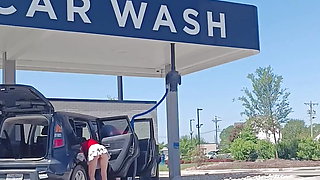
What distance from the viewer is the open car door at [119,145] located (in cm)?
1002

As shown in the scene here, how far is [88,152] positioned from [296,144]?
109ft

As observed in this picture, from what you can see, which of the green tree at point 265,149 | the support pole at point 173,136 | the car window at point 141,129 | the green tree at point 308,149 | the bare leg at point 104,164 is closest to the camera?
the bare leg at point 104,164

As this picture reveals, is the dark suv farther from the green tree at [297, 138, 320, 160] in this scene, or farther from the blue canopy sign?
the green tree at [297, 138, 320, 160]

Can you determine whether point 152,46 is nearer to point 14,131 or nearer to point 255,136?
point 14,131

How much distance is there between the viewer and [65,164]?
8.48 m

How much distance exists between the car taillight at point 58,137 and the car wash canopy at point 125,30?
11.7 ft

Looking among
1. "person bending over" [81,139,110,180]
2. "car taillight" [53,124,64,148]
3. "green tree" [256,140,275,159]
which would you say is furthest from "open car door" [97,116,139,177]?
"green tree" [256,140,275,159]

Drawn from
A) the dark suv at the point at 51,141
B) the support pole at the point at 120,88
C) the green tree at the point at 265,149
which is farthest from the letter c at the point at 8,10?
the green tree at the point at 265,149

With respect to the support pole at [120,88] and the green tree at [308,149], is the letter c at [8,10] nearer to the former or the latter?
the support pole at [120,88]

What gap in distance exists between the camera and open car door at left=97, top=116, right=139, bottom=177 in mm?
10023

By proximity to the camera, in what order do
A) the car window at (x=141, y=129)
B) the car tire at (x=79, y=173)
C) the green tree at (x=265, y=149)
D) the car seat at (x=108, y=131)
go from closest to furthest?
1. the car tire at (x=79, y=173)
2. the car seat at (x=108, y=131)
3. the car window at (x=141, y=129)
4. the green tree at (x=265, y=149)

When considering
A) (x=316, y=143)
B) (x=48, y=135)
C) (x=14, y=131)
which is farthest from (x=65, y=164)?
(x=316, y=143)

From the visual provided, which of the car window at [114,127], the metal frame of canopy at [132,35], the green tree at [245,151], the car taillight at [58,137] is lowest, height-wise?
the green tree at [245,151]

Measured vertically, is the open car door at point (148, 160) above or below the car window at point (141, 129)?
below
